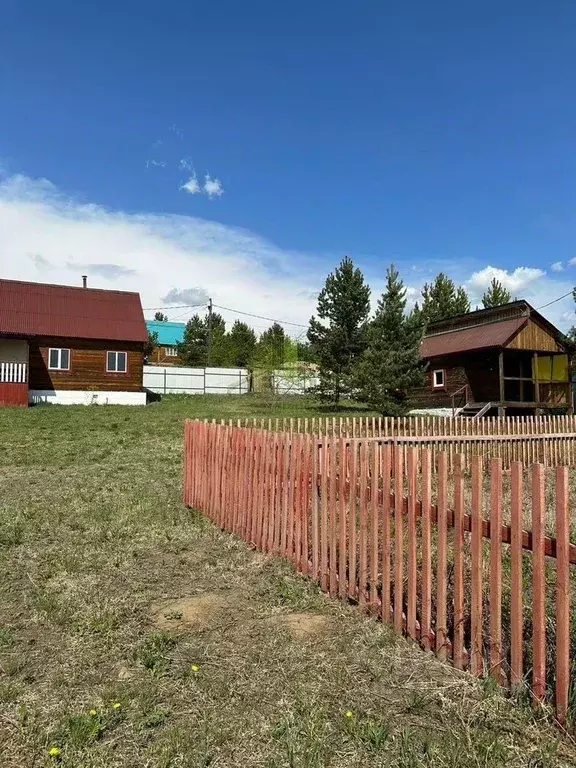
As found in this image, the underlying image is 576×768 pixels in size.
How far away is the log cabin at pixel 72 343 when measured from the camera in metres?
26.7

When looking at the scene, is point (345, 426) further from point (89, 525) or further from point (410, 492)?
point (410, 492)

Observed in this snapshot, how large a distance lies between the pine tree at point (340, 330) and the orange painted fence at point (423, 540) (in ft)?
66.4

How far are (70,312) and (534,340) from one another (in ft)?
77.1

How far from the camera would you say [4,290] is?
28891 mm

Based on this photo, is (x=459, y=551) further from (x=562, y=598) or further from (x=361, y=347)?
(x=361, y=347)

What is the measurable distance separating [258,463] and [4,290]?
27860 mm

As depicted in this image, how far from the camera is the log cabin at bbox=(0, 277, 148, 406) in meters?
26.7

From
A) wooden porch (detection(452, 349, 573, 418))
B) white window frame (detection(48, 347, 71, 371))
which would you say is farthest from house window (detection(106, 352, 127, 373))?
wooden porch (detection(452, 349, 573, 418))

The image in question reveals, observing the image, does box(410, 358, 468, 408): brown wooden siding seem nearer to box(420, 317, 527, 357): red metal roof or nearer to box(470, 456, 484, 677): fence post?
box(420, 317, 527, 357): red metal roof

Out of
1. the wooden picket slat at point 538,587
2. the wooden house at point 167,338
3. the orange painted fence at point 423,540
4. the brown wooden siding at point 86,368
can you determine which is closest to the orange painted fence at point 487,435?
the orange painted fence at point 423,540

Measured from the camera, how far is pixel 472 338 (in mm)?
27922

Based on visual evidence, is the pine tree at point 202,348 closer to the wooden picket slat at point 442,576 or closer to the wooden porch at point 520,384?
the wooden porch at point 520,384

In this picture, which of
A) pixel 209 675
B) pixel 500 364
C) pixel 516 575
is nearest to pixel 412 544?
pixel 516 575

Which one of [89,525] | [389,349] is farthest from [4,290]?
[89,525]
